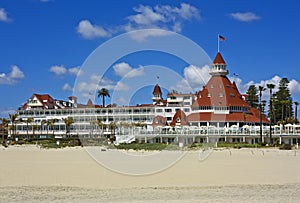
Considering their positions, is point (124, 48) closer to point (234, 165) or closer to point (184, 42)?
point (184, 42)

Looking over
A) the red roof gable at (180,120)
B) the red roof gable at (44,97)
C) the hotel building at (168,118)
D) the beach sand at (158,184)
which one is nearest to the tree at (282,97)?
the hotel building at (168,118)

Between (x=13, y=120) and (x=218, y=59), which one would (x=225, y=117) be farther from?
(x=13, y=120)

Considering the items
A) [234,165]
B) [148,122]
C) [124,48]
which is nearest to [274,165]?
[234,165]

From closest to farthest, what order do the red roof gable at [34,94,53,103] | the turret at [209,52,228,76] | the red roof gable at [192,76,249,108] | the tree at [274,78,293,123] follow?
1. the red roof gable at [192,76,249,108]
2. the turret at [209,52,228,76]
3. the tree at [274,78,293,123]
4. the red roof gable at [34,94,53,103]

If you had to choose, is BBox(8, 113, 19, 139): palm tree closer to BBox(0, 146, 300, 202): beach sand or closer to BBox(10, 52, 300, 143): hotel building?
BBox(10, 52, 300, 143): hotel building

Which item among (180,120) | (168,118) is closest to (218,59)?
(180,120)

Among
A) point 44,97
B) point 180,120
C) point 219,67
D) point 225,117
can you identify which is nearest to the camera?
point 225,117

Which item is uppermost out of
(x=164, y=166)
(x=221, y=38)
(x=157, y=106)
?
(x=221, y=38)

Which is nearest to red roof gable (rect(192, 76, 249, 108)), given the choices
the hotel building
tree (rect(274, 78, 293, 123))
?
the hotel building

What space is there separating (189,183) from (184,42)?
29.5 feet

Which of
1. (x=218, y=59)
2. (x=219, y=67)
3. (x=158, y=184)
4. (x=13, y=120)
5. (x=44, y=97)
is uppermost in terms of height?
(x=218, y=59)

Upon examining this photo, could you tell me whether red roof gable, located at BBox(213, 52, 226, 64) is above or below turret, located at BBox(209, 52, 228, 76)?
A: above

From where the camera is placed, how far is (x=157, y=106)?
321ft

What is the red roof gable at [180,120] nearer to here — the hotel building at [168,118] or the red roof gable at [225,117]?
A: the hotel building at [168,118]
